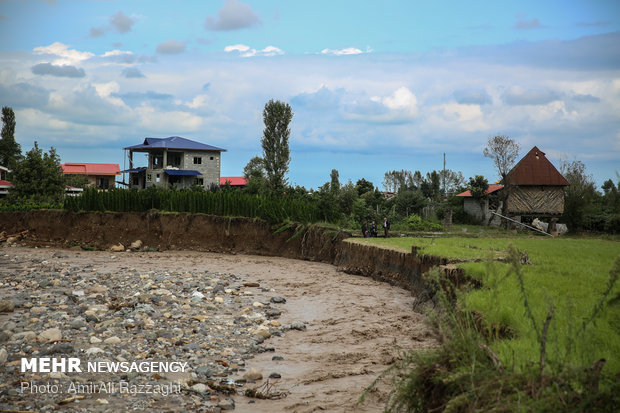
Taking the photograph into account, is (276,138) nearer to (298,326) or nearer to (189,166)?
(189,166)

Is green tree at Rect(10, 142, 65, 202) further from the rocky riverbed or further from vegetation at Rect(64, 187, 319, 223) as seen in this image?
the rocky riverbed

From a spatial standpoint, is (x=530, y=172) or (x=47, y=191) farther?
(x=47, y=191)

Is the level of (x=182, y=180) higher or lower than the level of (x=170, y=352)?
higher

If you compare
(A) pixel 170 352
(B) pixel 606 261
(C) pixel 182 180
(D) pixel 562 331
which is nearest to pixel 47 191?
(C) pixel 182 180

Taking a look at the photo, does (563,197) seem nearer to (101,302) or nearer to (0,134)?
(101,302)

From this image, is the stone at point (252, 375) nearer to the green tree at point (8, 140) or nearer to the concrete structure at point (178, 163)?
the concrete structure at point (178, 163)

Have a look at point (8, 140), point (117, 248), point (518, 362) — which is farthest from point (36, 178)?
point (518, 362)

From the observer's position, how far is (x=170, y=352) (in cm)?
780

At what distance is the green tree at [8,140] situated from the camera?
57375mm

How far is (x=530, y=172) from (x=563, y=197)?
229 centimetres

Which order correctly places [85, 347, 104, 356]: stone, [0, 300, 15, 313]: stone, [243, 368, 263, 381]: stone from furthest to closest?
1. [0, 300, 15, 313]: stone
2. [85, 347, 104, 356]: stone
3. [243, 368, 263, 381]: stone

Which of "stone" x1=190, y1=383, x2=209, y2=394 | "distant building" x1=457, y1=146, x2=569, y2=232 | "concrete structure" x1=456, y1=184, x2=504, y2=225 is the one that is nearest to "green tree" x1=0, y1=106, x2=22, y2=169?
"concrete structure" x1=456, y1=184, x2=504, y2=225

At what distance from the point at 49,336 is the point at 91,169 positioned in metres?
55.8

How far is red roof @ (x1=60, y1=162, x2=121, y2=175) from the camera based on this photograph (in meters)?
57.5
